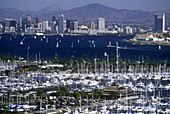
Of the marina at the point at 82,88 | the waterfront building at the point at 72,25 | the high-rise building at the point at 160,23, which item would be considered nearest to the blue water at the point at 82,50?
the marina at the point at 82,88

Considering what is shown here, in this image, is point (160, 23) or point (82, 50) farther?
point (160, 23)

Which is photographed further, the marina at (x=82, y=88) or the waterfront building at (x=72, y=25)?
the waterfront building at (x=72, y=25)

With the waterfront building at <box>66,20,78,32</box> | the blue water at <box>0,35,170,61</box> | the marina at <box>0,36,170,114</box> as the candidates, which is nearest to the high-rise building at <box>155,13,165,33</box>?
the waterfront building at <box>66,20,78,32</box>

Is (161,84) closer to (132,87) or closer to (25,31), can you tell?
(132,87)

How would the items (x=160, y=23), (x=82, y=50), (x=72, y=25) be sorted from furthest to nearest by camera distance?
(x=72, y=25) < (x=160, y=23) < (x=82, y=50)

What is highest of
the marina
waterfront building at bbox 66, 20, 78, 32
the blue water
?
waterfront building at bbox 66, 20, 78, 32

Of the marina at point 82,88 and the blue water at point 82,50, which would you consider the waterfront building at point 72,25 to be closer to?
the blue water at point 82,50

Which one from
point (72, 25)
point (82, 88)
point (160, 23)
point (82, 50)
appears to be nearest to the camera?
point (82, 88)

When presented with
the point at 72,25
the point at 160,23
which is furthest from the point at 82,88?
the point at 72,25

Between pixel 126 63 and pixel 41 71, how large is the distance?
19.6 ft

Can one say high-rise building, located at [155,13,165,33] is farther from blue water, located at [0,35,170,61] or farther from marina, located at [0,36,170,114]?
marina, located at [0,36,170,114]

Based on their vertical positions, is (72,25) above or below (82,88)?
above

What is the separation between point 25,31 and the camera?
351 ft

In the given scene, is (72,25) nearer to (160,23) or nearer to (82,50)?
(160,23)
